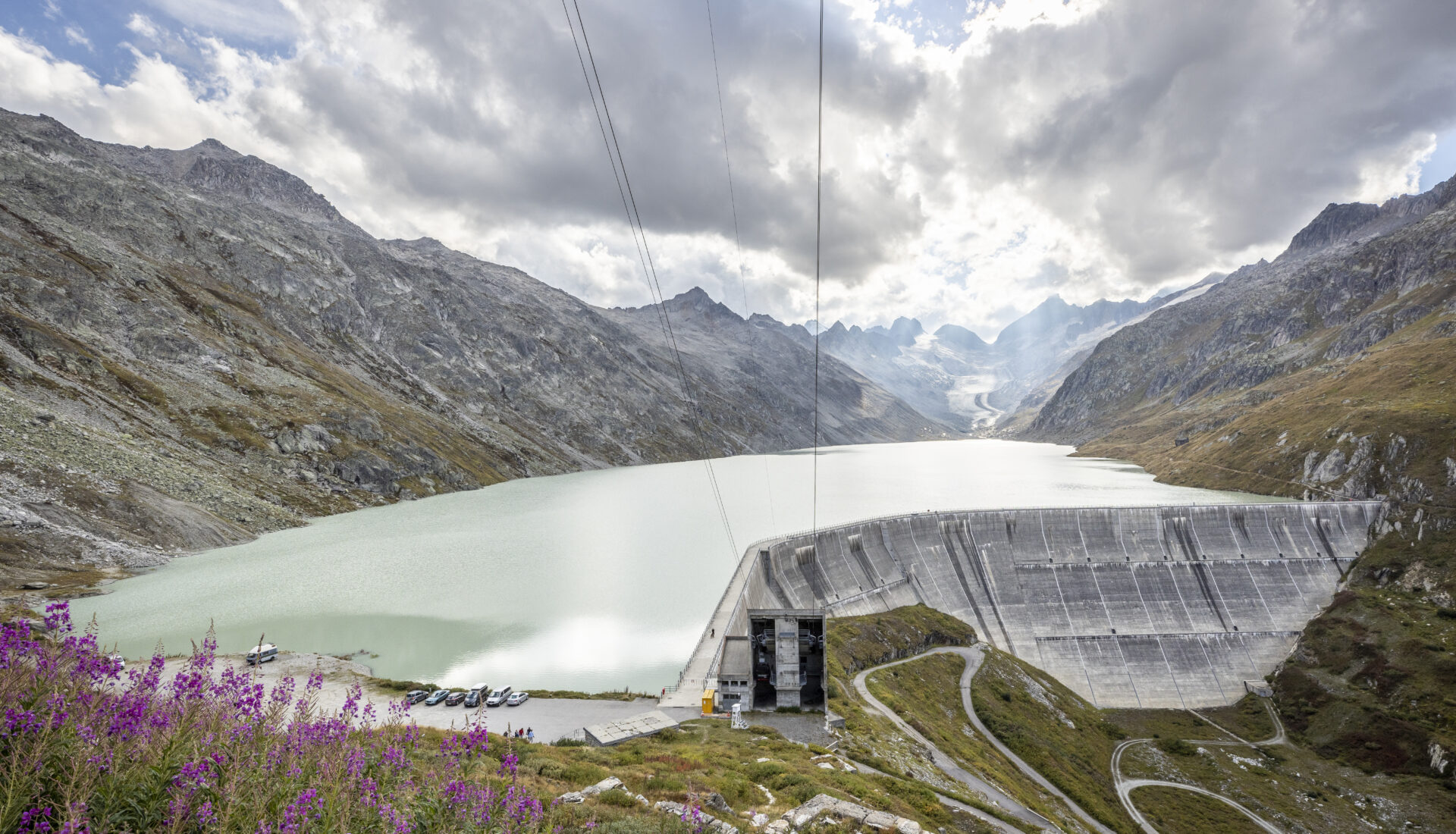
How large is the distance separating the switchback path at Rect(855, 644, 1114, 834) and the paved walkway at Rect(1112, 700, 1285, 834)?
6102 mm

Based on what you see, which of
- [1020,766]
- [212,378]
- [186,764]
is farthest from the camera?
[212,378]

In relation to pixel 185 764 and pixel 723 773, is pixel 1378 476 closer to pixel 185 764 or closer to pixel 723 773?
pixel 723 773

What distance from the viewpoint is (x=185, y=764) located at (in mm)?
6148

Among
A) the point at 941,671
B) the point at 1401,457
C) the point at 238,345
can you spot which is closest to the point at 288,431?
the point at 238,345

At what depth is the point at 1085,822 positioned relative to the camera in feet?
123

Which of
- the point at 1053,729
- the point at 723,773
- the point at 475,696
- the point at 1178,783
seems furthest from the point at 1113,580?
the point at 475,696

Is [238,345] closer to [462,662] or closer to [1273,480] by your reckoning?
[462,662]

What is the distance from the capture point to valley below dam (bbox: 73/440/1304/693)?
39.1 meters

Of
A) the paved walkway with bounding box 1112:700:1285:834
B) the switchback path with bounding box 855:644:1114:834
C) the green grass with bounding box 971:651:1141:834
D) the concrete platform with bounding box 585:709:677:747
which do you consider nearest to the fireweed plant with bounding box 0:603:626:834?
the concrete platform with bounding box 585:709:677:747

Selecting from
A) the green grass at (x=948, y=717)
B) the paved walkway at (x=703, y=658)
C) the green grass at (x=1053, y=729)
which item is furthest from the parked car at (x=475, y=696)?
the green grass at (x=1053, y=729)

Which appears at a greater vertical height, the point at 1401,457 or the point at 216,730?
the point at 1401,457

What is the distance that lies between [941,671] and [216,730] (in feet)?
171

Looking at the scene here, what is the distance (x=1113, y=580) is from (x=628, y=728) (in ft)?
214

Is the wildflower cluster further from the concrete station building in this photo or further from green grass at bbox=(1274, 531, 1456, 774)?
green grass at bbox=(1274, 531, 1456, 774)
